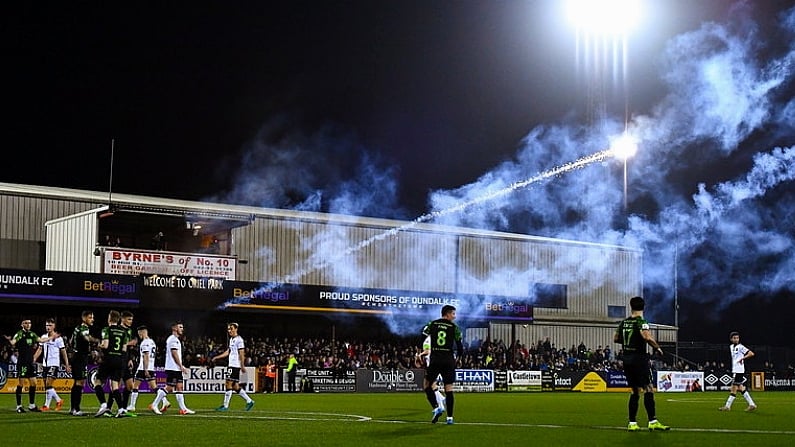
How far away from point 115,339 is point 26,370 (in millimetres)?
6349

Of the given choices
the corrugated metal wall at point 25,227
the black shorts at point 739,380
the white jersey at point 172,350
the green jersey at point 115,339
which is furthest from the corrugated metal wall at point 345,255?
the green jersey at point 115,339

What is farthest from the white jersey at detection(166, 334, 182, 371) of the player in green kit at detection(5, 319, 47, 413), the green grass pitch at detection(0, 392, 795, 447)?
the player in green kit at detection(5, 319, 47, 413)

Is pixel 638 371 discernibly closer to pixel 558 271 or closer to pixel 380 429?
pixel 380 429

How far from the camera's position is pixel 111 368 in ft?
74.8

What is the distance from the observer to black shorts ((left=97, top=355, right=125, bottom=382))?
22.8 meters

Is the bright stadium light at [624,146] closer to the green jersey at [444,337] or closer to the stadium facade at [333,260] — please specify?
the stadium facade at [333,260]

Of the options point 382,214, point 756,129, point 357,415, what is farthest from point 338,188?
point 357,415

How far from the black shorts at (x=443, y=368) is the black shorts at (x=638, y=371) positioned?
3533 mm

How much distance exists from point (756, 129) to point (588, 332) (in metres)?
30.0

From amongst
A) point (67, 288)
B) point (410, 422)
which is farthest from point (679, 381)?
point (410, 422)

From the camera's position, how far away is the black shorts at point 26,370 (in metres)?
27.6

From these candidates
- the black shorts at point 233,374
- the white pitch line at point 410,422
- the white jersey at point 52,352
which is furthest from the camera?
the white jersey at point 52,352

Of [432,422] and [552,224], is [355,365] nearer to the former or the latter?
[552,224]

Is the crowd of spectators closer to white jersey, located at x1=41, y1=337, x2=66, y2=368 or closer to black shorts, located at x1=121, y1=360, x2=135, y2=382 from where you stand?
white jersey, located at x1=41, y1=337, x2=66, y2=368
